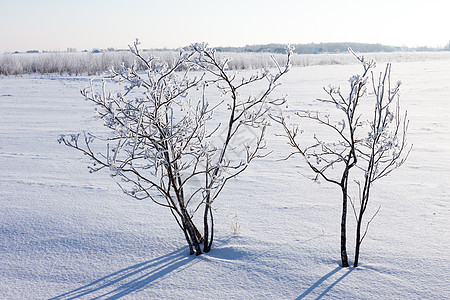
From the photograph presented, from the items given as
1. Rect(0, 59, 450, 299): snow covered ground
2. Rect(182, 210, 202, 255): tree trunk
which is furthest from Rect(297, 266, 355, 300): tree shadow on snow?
Rect(182, 210, 202, 255): tree trunk

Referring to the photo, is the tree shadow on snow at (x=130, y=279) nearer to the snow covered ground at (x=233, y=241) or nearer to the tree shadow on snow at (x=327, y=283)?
the snow covered ground at (x=233, y=241)

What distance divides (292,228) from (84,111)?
7.05 meters

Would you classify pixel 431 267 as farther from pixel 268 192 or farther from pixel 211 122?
pixel 211 122

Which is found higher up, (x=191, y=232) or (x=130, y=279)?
(x=191, y=232)

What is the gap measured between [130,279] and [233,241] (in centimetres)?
77

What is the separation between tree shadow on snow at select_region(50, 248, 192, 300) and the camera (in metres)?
2.19

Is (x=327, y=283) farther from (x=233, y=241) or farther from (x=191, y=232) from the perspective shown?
(x=191, y=232)

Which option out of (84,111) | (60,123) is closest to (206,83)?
(60,123)

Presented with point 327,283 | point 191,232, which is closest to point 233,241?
point 191,232

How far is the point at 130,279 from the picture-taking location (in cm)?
232

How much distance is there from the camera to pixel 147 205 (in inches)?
136

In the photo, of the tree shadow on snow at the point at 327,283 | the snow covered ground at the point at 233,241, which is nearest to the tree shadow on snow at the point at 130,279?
the snow covered ground at the point at 233,241

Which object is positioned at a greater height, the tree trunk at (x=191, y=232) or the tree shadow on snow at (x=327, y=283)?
the tree trunk at (x=191, y=232)

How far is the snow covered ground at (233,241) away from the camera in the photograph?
7.30 feet
